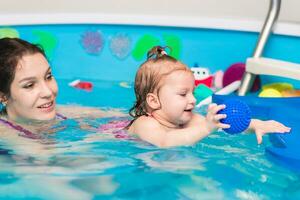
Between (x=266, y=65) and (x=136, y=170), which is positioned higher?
(x=266, y=65)

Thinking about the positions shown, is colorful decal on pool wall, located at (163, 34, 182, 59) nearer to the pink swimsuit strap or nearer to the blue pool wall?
the blue pool wall

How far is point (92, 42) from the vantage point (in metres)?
3.02

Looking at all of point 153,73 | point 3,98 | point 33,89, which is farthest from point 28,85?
point 153,73

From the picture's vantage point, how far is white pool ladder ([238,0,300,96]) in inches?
93.3

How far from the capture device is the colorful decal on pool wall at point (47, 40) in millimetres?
2998

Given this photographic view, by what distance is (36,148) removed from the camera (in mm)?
1738

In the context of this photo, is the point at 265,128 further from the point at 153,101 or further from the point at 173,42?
the point at 173,42

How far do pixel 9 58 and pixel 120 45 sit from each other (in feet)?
3.95

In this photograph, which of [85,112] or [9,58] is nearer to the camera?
[9,58]

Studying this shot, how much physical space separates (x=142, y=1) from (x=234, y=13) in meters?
0.60

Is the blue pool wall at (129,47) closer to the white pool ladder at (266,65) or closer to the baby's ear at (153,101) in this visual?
the white pool ladder at (266,65)

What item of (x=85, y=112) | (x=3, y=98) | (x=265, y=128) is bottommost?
(x=85, y=112)

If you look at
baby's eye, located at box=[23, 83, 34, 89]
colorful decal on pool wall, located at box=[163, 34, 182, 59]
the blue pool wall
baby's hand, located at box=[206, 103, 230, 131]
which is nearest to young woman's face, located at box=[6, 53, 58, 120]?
baby's eye, located at box=[23, 83, 34, 89]

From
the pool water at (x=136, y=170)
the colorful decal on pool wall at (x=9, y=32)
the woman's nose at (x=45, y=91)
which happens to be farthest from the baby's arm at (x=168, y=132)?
the colorful decal on pool wall at (x=9, y=32)
